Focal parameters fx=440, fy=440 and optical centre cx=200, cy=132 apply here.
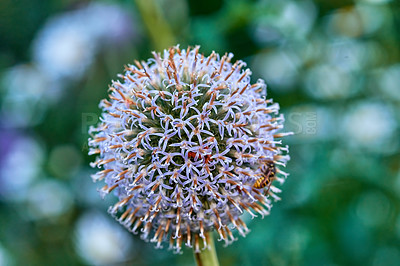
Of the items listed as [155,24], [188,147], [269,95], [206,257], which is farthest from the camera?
[155,24]

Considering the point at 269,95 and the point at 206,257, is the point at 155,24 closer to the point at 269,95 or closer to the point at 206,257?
the point at 269,95

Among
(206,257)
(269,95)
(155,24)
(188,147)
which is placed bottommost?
(206,257)

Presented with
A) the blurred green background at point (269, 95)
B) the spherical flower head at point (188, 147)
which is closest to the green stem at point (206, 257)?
the spherical flower head at point (188, 147)

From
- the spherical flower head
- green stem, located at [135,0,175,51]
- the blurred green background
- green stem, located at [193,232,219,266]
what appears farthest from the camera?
green stem, located at [135,0,175,51]

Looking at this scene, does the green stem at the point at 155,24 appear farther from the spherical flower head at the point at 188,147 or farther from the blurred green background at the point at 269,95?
the spherical flower head at the point at 188,147

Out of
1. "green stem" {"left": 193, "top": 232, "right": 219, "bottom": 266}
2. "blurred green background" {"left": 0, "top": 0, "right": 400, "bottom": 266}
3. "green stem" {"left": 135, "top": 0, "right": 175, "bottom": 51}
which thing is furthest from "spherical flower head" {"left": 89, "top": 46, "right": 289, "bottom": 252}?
"green stem" {"left": 135, "top": 0, "right": 175, "bottom": 51}

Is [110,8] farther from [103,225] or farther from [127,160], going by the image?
[127,160]

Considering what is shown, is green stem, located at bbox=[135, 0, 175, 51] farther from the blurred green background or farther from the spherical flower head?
the spherical flower head

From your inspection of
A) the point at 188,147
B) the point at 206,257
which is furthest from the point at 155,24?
the point at 206,257
